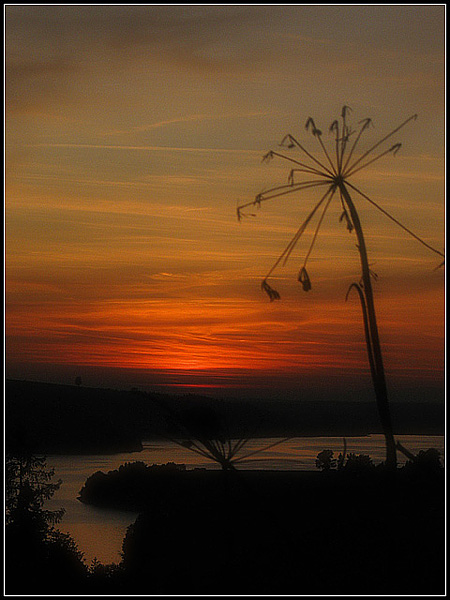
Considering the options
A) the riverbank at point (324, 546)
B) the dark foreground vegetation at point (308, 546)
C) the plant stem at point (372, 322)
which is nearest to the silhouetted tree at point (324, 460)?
the dark foreground vegetation at point (308, 546)

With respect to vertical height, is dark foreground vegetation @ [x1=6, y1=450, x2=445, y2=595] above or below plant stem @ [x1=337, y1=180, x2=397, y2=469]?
below

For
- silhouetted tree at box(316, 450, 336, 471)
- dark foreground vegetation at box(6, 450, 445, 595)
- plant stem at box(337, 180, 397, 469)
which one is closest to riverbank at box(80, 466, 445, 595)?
dark foreground vegetation at box(6, 450, 445, 595)

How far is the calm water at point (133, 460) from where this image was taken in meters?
9.46

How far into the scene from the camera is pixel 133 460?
62.1 ft

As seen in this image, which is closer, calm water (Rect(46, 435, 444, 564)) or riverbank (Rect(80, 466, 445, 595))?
riverbank (Rect(80, 466, 445, 595))

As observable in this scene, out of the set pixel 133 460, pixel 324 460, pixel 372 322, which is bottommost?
pixel 133 460

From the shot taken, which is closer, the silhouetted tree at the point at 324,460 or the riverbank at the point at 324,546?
the riverbank at the point at 324,546

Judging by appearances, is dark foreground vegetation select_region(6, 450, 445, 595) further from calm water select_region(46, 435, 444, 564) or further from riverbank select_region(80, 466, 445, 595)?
calm water select_region(46, 435, 444, 564)

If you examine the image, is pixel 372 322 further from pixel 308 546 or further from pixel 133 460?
pixel 133 460

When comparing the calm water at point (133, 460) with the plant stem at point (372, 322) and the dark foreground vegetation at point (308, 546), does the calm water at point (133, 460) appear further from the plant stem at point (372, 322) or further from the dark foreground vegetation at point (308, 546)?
the plant stem at point (372, 322)

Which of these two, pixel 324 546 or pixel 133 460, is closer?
pixel 324 546

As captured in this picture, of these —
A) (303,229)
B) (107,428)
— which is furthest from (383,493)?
(107,428)

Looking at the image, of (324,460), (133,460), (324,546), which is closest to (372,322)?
(324,546)

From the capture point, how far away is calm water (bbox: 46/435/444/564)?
9464 mm
